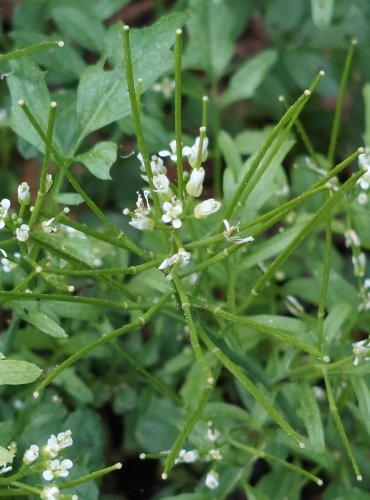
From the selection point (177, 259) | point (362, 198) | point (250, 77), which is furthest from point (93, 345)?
point (250, 77)

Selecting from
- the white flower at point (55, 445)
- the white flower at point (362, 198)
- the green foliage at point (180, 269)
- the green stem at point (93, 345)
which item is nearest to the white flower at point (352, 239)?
the green foliage at point (180, 269)

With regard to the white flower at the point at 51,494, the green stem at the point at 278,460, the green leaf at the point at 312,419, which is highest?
the white flower at the point at 51,494

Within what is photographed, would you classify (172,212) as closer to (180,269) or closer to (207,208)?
(207,208)

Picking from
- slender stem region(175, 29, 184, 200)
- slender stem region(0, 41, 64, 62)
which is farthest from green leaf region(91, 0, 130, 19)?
slender stem region(175, 29, 184, 200)

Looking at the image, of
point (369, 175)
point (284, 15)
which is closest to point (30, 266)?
point (369, 175)

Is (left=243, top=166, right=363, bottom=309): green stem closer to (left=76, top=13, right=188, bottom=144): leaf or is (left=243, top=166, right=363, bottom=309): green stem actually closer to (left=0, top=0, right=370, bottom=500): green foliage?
(left=0, top=0, right=370, bottom=500): green foliage

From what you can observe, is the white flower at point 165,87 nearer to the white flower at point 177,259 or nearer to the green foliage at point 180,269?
the green foliage at point 180,269

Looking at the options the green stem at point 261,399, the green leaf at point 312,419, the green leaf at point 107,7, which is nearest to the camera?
the green stem at point 261,399
